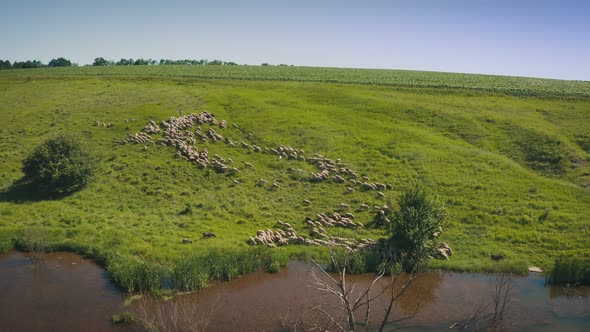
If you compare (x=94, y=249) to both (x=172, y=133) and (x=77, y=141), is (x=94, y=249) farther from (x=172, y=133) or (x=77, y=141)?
(x=172, y=133)

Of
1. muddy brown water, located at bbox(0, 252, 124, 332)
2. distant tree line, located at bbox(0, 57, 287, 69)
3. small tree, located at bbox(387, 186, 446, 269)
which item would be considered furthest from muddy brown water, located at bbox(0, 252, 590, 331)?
distant tree line, located at bbox(0, 57, 287, 69)

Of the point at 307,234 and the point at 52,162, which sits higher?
the point at 52,162

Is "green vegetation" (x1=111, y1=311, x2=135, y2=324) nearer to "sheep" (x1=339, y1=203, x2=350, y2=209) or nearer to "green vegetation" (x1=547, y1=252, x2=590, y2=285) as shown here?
"sheep" (x1=339, y1=203, x2=350, y2=209)

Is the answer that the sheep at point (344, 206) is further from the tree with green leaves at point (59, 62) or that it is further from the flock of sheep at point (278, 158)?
the tree with green leaves at point (59, 62)

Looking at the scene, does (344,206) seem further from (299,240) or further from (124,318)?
(124,318)

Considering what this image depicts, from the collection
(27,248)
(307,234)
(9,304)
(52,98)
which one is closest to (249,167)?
(307,234)
